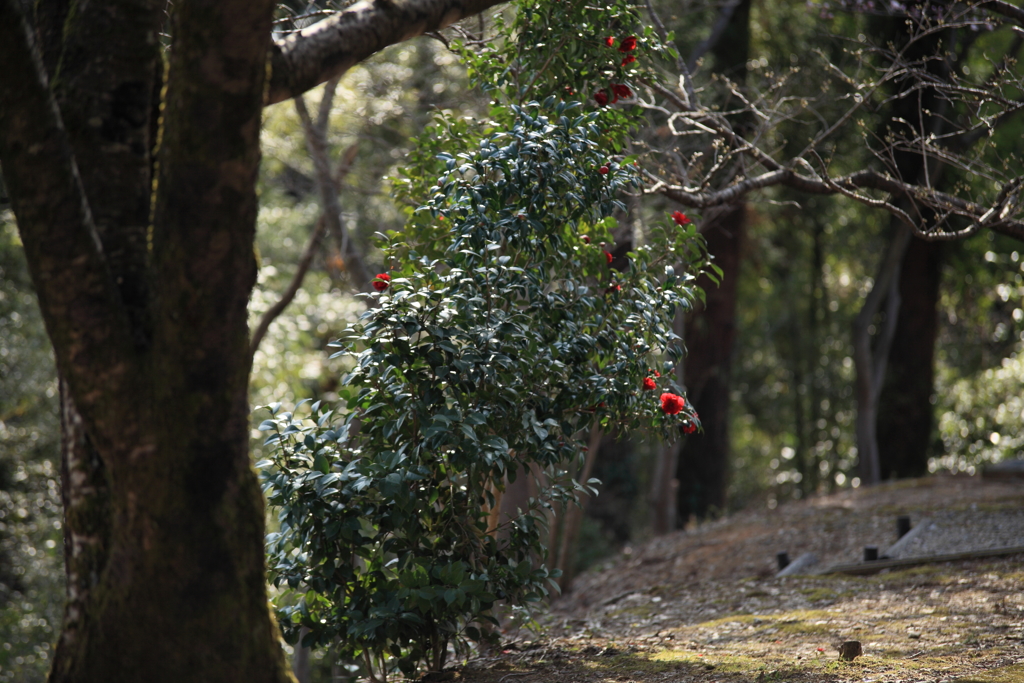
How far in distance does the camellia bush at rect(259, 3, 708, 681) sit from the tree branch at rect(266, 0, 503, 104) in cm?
64

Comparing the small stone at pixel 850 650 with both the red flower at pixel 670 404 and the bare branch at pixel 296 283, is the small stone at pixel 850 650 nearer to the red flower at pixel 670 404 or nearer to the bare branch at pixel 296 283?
the red flower at pixel 670 404

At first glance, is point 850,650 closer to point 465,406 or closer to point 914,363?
point 465,406

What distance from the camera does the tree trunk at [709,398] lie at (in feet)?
36.9

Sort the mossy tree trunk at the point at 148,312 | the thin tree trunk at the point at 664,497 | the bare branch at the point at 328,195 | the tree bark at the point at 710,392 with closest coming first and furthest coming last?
1. the mossy tree trunk at the point at 148,312
2. the bare branch at the point at 328,195
3. the thin tree trunk at the point at 664,497
4. the tree bark at the point at 710,392

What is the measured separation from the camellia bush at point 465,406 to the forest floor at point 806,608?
626 millimetres

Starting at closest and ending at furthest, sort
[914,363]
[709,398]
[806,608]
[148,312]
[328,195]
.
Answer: [148,312] → [806,608] → [328,195] → [914,363] → [709,398]

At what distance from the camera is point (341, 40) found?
127 inches

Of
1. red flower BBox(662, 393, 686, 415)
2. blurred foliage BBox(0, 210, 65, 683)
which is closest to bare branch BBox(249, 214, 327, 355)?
blurred foliage BBox(0, 210, 65, 683)

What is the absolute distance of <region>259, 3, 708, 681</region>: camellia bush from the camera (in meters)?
3.30

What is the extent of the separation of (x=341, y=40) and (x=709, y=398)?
9.06m

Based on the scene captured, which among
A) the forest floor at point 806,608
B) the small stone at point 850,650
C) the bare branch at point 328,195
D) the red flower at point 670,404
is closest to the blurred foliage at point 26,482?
the bare branch at point 328,195

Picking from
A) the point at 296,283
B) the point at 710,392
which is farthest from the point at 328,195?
the point at 710,392

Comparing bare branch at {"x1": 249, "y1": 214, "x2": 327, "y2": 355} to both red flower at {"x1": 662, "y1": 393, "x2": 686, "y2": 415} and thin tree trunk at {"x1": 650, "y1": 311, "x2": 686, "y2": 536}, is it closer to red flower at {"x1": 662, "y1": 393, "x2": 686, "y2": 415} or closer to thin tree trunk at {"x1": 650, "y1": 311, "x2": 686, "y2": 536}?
thin tree trunk at {"x1": 650, "y1": 311, "x2": 686, "y2": 536}

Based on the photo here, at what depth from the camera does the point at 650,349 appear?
4.08 m
